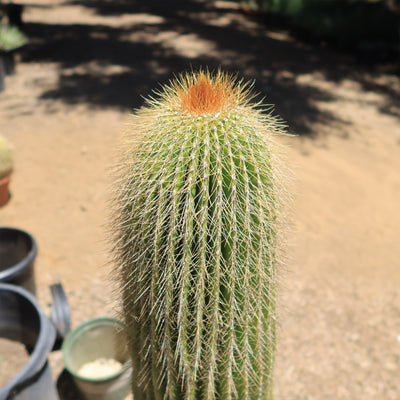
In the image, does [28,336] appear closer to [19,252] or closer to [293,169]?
[19,252]

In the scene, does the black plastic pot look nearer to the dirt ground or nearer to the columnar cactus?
the dirt ground

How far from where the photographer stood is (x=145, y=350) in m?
1.65

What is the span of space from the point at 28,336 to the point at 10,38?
6956 mm

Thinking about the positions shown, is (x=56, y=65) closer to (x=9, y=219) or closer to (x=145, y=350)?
(x=9, y=219)

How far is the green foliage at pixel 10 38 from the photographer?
297 inches

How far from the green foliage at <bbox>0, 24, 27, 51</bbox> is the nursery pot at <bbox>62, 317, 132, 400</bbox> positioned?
21.3 feet

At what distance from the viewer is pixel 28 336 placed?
2.46 metres

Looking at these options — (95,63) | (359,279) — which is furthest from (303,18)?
(359,279)

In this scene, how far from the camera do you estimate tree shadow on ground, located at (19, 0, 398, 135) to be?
22.6 feet

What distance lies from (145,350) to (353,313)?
225cm

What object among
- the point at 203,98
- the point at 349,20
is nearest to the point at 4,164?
the point at 203,98

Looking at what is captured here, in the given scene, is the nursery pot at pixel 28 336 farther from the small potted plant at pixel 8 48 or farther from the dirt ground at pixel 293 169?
the small potted plant at pixel 8 48

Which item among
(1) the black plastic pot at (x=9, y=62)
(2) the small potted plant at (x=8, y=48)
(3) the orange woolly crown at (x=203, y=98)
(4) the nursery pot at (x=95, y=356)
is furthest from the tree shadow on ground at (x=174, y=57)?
(3) the orange woolly crown at (x=203, y=98)

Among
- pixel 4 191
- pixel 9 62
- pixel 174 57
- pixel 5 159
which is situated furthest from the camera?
pixel 174 57
